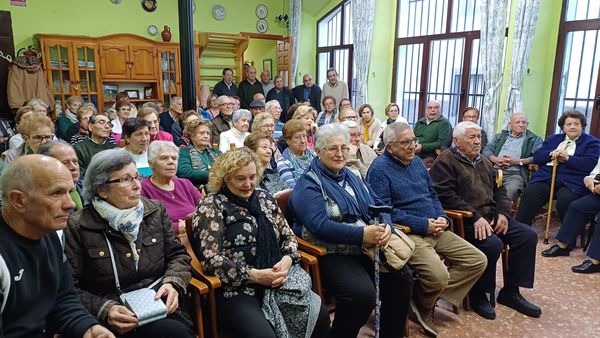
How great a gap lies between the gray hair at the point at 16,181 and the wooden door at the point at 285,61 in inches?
279

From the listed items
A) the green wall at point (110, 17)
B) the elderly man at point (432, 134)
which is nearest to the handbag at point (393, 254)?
the elderly man at point (432, 134)

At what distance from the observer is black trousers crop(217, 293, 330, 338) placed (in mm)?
1695

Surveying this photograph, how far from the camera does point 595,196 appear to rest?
11.5 ft

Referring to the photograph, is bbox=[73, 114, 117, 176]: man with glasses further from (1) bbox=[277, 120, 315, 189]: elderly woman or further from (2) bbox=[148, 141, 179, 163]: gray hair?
(1) bbox=[277, 120, 315, 189]: elderly woman

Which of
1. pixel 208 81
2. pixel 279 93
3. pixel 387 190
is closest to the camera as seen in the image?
pixel 387 190

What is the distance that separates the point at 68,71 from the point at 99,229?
604 centimetres

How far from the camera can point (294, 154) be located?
3.23 metres

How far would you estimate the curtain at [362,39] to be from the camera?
255 inches

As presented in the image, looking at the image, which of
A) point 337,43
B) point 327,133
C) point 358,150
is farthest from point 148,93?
point 327,133

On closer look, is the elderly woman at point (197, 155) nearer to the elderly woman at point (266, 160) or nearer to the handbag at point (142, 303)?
the elderly woman at point (266, 160)

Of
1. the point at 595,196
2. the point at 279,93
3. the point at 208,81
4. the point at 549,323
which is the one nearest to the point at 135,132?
the point at 549,323

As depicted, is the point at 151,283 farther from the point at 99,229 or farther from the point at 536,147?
the point at 536,147

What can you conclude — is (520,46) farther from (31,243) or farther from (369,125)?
(31,243)

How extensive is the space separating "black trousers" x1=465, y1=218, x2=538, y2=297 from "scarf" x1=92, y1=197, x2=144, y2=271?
2.03 m
